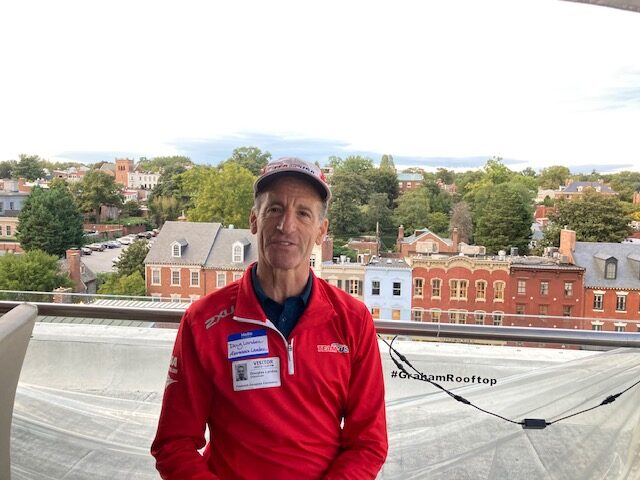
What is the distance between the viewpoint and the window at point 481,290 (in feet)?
11.5

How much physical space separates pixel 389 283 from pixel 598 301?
1.23 metres

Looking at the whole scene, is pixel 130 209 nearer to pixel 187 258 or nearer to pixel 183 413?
pixel 187 258

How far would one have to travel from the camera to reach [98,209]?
3643 millimetres

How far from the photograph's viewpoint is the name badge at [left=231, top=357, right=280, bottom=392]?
1.18m

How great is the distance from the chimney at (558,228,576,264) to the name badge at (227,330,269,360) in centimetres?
283

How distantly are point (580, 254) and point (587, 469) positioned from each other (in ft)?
5.73

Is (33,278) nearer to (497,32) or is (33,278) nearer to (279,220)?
(279,220)

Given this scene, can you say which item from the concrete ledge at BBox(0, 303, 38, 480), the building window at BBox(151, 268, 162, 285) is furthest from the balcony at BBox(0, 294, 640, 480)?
the building window at BBox(151, 268, 162, 285)

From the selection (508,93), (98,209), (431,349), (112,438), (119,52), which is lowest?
(112,438)

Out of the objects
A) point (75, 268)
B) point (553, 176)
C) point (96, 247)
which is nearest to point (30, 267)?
Answer: point (75, 268)

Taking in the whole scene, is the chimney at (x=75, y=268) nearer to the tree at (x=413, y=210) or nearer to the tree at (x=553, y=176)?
the tree at (x=413, y=210)

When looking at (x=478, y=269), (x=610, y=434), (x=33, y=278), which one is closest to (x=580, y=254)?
(x=478, y=269)

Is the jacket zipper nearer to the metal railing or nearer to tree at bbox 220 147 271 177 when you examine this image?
the metal railing

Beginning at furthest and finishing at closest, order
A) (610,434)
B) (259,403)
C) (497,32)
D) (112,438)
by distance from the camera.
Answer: (497,32)
(112,438)
(610,434)
(259,403)
